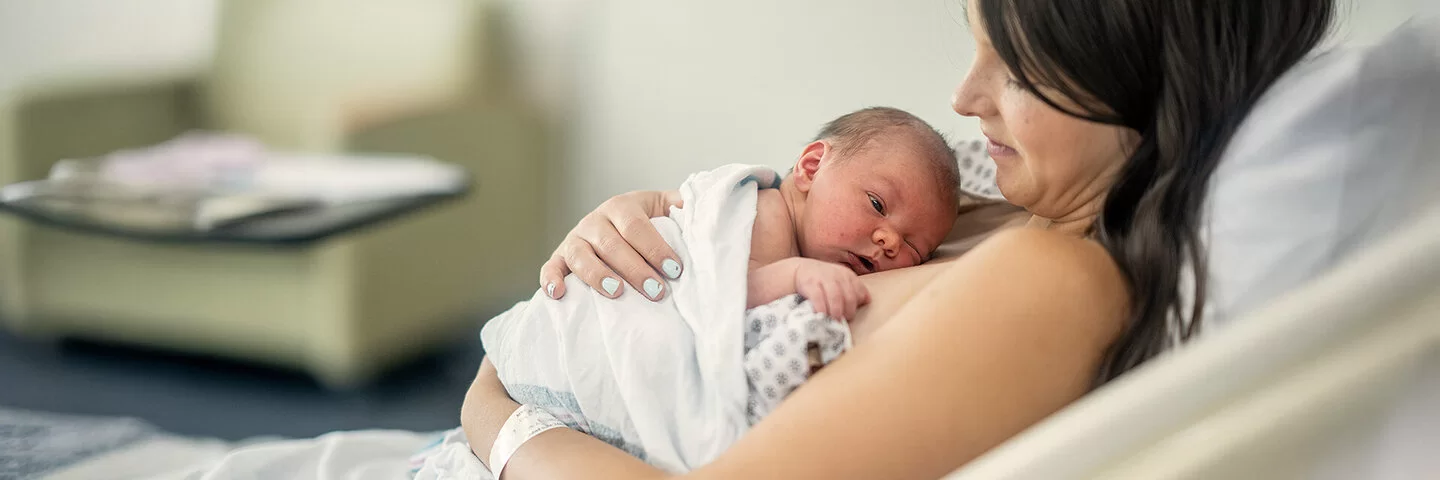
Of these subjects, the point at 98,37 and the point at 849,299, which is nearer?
the point at 849,299

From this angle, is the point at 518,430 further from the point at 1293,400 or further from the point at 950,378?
the point at 1293,400

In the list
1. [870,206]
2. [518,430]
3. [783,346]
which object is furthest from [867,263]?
[518,430]

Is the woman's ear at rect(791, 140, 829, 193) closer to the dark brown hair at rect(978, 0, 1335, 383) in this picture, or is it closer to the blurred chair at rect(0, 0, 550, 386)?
the dark brown hair at rect(978, 0, 1335, 383)

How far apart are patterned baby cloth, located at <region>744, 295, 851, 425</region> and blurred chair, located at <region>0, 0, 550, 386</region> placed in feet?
1.47

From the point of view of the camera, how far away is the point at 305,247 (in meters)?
1.32

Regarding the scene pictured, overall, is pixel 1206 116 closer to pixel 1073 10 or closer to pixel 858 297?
pixel 1073 10

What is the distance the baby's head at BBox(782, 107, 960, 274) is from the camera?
680mm

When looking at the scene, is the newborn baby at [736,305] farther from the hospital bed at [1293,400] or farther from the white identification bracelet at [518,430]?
the hospital bed at [1293,400]

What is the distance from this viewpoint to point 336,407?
48.4 inches

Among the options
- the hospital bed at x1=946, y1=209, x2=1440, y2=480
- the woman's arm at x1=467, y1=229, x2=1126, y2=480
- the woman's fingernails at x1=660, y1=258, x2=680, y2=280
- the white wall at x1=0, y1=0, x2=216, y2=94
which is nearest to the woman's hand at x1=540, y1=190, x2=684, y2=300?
the woman's fingernails at x1=660, y1=258, x2=680, y2=280

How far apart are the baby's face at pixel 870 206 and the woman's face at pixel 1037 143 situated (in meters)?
0.05

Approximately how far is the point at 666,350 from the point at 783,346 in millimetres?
66

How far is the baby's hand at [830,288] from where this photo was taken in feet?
1.94

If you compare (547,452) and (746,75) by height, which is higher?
(746,75)
